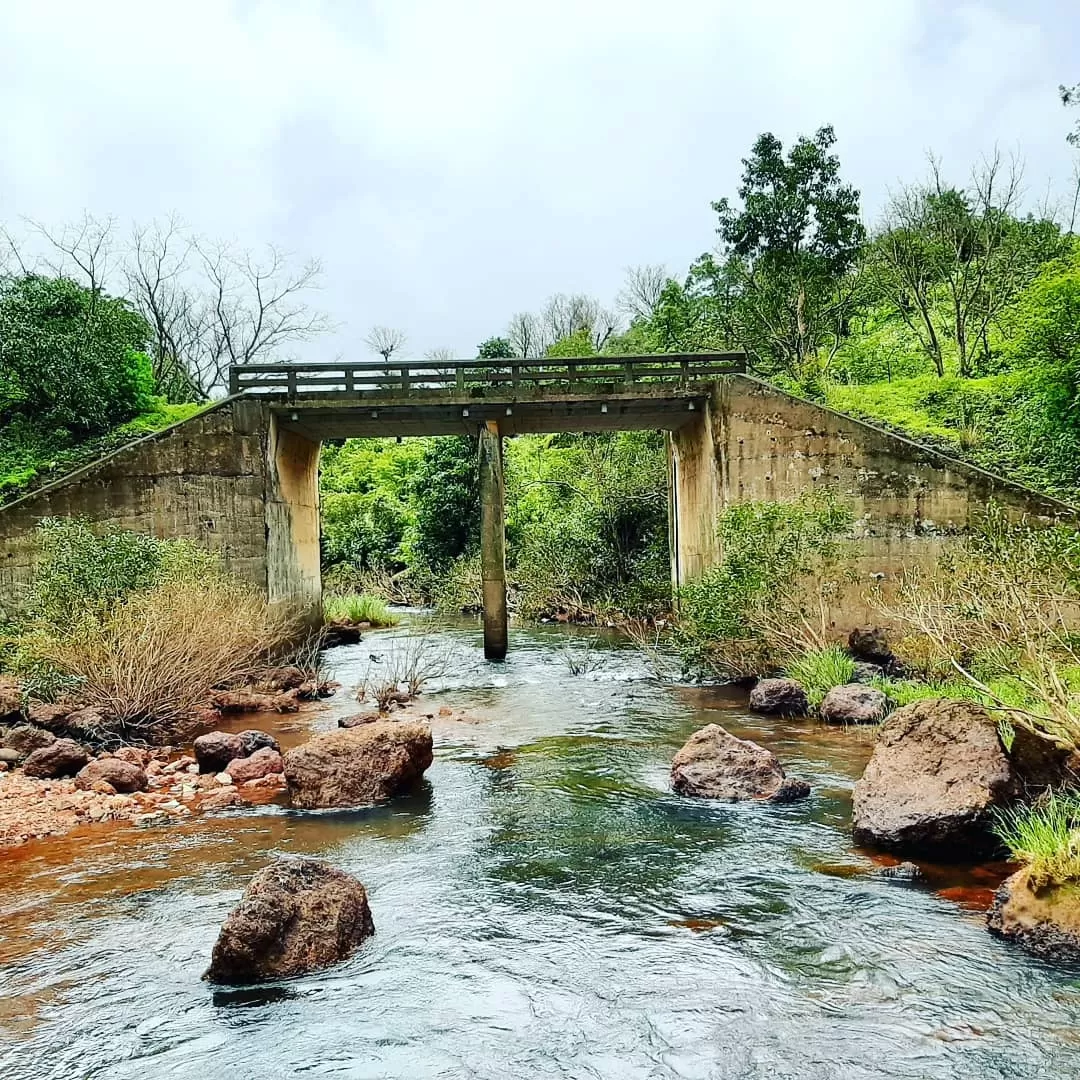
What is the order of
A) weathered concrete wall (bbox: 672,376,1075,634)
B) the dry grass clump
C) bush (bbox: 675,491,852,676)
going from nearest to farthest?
the dry grass clump, bush (bbox: 675,491,852,676), weathered concrete wall (bbox: 672,376,1075,634)

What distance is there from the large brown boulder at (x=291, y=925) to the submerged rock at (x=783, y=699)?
8.33 metres

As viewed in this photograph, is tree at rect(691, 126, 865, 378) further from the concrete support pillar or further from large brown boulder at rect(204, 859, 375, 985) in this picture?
large brown boulder at rect(204, 859, 375, 985)

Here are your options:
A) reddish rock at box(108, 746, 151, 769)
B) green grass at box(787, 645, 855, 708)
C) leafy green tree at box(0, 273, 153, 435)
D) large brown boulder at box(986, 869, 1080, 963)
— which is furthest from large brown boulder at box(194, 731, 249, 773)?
leafy green tree at box(0, 273, 153, 435)

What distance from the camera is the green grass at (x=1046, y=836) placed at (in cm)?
584

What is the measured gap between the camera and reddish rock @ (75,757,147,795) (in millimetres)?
9727

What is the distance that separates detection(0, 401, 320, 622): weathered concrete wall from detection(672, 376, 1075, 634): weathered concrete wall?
29.7 feet

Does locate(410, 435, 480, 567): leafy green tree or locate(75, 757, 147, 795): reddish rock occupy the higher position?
locate(410, 435, 480, 567): leafy green tree

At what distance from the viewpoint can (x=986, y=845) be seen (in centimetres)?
737

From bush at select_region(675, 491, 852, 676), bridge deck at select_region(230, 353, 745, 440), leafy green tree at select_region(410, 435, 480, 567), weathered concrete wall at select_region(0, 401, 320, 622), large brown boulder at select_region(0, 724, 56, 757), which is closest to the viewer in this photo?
large brown boulder at select_region(0, 724, 56, 757)

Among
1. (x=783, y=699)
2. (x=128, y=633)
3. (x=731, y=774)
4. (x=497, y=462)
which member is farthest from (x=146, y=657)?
(x=497, y=462)

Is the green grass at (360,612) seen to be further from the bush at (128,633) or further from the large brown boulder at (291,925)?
the large brown boulder at (291,925)

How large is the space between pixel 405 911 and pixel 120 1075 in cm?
227

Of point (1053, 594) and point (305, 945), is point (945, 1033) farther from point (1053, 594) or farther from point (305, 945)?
point (1053, 594)

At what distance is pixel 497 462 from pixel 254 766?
10388mm
